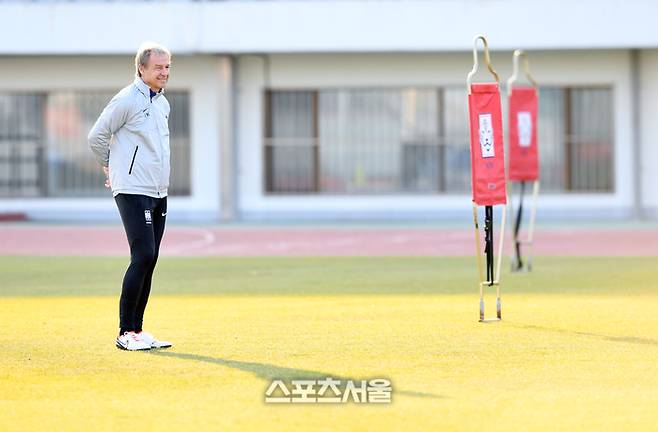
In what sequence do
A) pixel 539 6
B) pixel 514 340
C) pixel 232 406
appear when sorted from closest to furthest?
pixel 232 406 → pixel 514 340 → pixel 539 6

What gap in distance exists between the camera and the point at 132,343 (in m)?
9.94

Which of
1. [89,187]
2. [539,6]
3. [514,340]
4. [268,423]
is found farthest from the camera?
[89,187]

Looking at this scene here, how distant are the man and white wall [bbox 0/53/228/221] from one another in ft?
75.1

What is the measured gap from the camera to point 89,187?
33.8 m

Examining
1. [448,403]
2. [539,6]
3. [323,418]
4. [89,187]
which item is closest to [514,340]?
[448,403]

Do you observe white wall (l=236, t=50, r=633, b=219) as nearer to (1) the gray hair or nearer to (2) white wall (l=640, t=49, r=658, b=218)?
(2) white wall (l=640, t=49, r=658, b=218)

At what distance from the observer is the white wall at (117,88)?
33219mm

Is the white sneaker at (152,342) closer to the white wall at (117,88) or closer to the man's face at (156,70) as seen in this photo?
the man's face at (156,70)

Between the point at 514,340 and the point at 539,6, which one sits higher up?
the point at 539,6

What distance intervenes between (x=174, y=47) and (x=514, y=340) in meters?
22.9

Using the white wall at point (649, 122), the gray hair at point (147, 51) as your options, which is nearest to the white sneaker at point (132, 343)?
the gray hair at point (147, 51)

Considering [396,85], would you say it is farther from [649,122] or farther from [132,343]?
[132,343]

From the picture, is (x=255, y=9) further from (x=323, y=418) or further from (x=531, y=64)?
(x=323, y=418)

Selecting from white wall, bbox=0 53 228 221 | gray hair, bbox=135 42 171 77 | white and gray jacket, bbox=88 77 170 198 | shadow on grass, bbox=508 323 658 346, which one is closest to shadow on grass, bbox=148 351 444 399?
white and gray jacket, bbox=88 77 170 198
